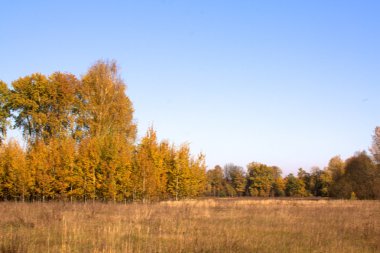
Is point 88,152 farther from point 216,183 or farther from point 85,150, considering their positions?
point 216,183

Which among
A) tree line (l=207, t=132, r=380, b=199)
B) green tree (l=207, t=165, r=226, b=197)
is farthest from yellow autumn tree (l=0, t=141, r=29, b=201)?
green tree (l=207, t=165, r=226, b=197)

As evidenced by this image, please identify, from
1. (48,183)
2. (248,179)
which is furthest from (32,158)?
(248,179)

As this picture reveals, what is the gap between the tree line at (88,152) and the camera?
2866 cm

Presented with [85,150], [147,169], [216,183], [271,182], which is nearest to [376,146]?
[147,169]

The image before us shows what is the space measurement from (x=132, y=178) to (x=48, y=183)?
6.56 meters

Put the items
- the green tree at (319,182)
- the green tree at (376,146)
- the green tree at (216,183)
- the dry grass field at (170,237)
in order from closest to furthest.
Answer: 1. the dry grass field at (170,237)
2. the green tree at (376,146)
3. the green tree at (319,182)
4. the green tree at (216,183)

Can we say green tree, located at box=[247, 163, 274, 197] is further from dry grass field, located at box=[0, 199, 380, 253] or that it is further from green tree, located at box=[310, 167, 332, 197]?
dry grass field, located at box=[0, 199, 380, 253]

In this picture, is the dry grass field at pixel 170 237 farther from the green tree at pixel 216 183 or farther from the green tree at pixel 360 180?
the green tree at pixel 216 183

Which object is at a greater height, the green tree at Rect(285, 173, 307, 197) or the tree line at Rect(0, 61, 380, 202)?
the tree line at Rect(0, 61, 380, 202)

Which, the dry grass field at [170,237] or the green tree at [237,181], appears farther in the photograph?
the green tree at [237,181]

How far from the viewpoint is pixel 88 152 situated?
95.1 ft

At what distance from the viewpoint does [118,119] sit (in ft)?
121

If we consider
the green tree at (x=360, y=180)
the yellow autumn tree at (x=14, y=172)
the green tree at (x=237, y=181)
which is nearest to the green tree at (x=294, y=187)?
the green tree at (x=237, y=181)

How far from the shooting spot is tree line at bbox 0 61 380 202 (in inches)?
1128
